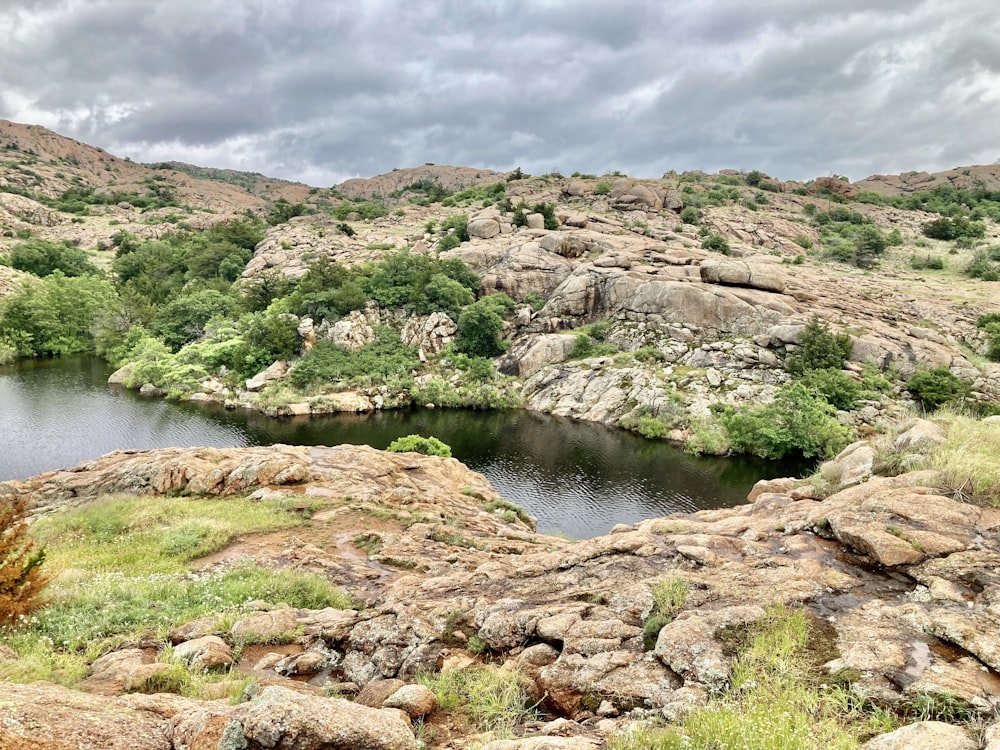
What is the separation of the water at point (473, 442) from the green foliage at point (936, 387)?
13.0m

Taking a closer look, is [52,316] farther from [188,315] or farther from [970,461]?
[970,461]

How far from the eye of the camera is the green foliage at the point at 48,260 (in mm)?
64500

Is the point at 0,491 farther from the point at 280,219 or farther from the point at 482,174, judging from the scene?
the point at 482,174

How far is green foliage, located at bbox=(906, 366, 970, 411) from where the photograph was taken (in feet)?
114

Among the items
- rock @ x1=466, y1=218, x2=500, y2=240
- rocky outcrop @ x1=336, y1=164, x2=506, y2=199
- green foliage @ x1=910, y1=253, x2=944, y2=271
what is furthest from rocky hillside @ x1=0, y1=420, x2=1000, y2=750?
rocky outcrop @ x1=336, y1=164, x2=506, y2=199

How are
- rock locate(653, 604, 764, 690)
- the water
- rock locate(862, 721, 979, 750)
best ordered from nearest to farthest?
rock locate(862, 721, 979, 750), rock locate(653, 604, 764, 690), the water

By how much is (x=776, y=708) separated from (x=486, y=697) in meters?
2.99

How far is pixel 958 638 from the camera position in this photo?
216 inches

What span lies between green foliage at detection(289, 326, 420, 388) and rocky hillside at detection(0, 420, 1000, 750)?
3134 cm

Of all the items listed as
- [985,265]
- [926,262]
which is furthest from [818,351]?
[926,262]

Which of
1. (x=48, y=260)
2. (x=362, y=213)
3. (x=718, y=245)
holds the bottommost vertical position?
(x=718, y=245)

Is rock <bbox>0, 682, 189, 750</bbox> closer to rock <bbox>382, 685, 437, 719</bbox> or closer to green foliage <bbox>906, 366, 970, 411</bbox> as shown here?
rock <bbox>382, 685, 437, 719</bbox>

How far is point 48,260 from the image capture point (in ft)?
219

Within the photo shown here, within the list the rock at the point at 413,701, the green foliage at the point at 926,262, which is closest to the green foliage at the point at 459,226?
the green foliage at the point at 926,262
